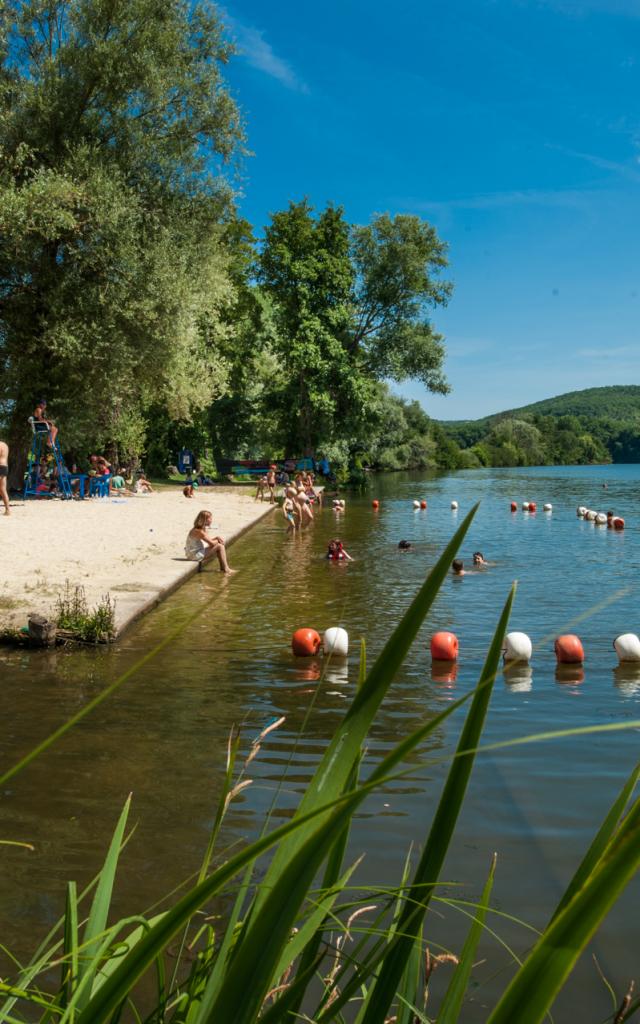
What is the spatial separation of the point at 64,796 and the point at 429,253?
48619 millimetres

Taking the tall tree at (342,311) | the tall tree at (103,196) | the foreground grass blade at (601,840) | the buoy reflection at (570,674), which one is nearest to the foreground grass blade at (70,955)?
the foreground grass blade at (601,840)

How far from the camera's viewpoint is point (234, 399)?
55.9m

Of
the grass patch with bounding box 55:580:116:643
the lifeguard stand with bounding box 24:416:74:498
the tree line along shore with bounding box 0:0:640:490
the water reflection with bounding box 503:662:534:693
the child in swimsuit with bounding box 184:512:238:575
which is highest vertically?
the tree line along shore with bounding box 0:0:640:490

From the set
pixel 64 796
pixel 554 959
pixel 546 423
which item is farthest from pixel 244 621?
pixel 546 423

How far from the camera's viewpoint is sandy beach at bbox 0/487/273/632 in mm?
10523

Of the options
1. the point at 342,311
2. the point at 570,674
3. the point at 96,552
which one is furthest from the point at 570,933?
the point at 342,311

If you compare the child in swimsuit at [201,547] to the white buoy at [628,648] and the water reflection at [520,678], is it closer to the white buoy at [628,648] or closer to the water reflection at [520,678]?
the water reflection at [520,678]

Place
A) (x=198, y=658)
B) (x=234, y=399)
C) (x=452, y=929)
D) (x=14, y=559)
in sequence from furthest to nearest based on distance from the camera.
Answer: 1. (x=234, y=399)
2. (x=14, y=559)
3. (x=198, y=658)
4. (x=452, y=929)

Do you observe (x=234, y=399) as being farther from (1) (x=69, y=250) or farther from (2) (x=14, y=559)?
(2) (x=14, y=559)

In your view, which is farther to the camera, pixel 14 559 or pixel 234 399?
pixel 234 399

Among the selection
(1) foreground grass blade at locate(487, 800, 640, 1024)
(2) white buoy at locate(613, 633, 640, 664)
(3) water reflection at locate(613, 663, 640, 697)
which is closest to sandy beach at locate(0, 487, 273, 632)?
(3) water reflection at locate(613, 663, 640, 697)

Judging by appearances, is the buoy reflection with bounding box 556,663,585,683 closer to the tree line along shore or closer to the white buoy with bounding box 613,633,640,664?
the white buoy with bounding box 613,633,640,664

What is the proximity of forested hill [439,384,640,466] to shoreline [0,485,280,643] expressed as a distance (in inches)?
3836

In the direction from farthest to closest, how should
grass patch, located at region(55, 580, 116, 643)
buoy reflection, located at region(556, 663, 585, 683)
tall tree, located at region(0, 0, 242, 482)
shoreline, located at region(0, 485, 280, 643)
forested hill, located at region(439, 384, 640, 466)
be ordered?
1. forested hill, located at region(439, 384, 640, 466)
2. tall tree, located at region(0, 0, 242, 482)
3. shoreline, located at region(0, 485, 280, 643)
4. grass patch, located at region(55, 580, 116, 643)
5. buoy reflection, located at region(556, 663, 585, 683)
